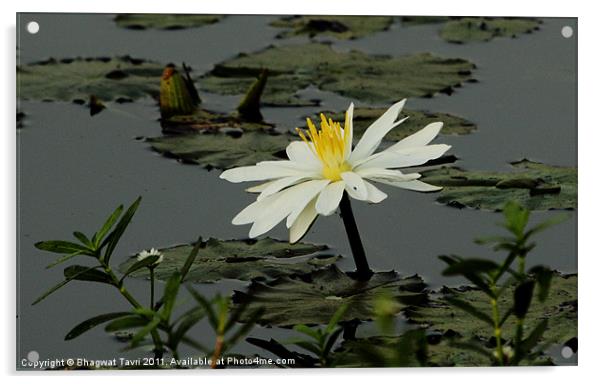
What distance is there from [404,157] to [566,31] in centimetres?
40

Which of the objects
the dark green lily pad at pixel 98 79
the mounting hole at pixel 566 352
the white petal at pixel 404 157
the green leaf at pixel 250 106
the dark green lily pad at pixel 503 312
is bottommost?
the mounting hole at pixel 566 352

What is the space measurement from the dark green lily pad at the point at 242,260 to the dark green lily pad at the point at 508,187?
219 mm

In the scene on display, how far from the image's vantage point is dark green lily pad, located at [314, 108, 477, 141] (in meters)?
1.34

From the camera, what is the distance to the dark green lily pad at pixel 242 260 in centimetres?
120

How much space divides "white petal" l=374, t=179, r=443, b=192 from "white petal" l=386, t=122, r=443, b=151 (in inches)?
2.2

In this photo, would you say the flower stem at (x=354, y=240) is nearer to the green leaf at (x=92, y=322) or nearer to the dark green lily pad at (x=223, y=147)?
the dark green lily pad at (x=223, y=147)

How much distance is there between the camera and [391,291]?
1215mm

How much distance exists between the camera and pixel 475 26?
1.40m

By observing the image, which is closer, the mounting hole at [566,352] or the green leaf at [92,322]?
the green leaf at [92,322]

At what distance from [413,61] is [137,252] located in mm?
580

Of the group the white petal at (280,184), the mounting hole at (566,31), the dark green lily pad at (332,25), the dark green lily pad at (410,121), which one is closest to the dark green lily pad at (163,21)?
the dark green lily pad at (332,25)

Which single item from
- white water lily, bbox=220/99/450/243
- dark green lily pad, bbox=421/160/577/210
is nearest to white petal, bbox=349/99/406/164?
white water lily, bbox=220/99/450/243

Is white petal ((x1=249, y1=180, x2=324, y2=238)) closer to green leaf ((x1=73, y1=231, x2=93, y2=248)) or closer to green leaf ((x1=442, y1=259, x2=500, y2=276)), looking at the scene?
green leaf ((x1=73, y1=231, x2=93, y2=248))
